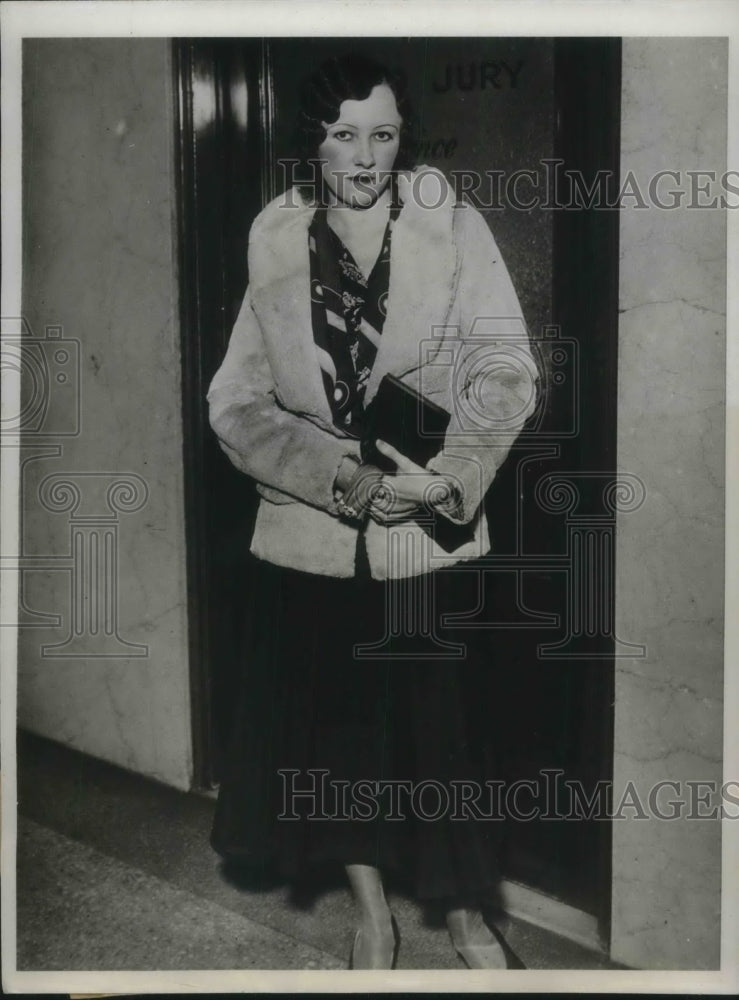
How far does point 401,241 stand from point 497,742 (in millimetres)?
1158

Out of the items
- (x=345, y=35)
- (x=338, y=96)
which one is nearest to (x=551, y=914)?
(x=338, y=96)

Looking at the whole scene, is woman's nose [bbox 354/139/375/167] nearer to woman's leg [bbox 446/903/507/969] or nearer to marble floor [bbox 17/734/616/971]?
marble floor [bbox 17/734/616/971]

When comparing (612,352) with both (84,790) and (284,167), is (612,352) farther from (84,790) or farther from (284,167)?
(84,790)

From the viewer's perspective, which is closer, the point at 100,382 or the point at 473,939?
the point at 473,939

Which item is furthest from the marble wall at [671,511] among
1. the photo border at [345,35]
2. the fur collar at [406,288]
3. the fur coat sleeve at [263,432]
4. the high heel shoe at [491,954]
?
the fur coat sleeve at [263,432]

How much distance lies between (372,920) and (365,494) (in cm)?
99

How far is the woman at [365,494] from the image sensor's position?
6.57 ft

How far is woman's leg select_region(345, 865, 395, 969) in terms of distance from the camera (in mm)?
2090

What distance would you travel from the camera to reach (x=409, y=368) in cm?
201

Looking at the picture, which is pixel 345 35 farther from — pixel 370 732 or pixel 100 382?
pixel 370 732

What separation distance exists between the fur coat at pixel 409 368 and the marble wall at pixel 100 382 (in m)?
0.26

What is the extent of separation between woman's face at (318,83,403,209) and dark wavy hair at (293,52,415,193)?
12 mm

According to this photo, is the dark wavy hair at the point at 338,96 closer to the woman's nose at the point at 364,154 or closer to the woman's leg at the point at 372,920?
the woman's nose at the point at 364,154

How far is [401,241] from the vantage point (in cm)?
201
